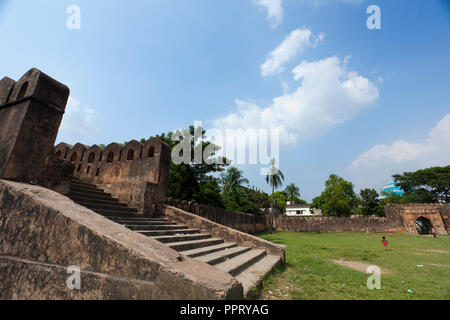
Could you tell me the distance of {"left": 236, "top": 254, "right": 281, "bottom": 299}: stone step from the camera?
308cm

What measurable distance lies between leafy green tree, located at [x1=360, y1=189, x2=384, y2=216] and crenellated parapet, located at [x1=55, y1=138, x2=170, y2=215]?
46.2m

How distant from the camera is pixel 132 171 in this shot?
26.2ft

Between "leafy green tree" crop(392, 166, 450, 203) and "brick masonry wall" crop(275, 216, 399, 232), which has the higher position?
"leafy green tree" crop(392, 166, 450, 203)

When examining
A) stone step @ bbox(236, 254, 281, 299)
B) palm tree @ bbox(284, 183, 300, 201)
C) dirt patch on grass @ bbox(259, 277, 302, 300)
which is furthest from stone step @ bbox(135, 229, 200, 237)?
palm tree @ bbox(284, 183, 300, 201)

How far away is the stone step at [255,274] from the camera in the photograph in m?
3.08

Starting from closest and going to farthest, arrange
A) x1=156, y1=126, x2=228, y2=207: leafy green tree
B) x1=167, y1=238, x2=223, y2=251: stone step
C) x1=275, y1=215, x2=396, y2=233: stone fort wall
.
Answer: x1=167, y1=238, x2=223, y2=251: stone step, x1=156, y1=126, x2=228, y2=207: leafy green tree, x1=275, y1=215, x2=396, y2=233: stone fort wall

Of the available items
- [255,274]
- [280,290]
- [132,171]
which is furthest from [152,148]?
[280,290]

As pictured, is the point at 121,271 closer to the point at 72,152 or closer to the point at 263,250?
the point at 263,250

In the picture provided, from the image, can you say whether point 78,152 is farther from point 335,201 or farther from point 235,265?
point 335,201

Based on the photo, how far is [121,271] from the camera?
2.30m

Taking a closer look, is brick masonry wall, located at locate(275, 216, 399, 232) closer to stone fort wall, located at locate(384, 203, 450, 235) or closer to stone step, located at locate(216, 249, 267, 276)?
stone fort wall, located at locate(384, 203, 450, 235)

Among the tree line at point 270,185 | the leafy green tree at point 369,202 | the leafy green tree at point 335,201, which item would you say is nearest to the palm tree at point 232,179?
the tree line at point 270,185
